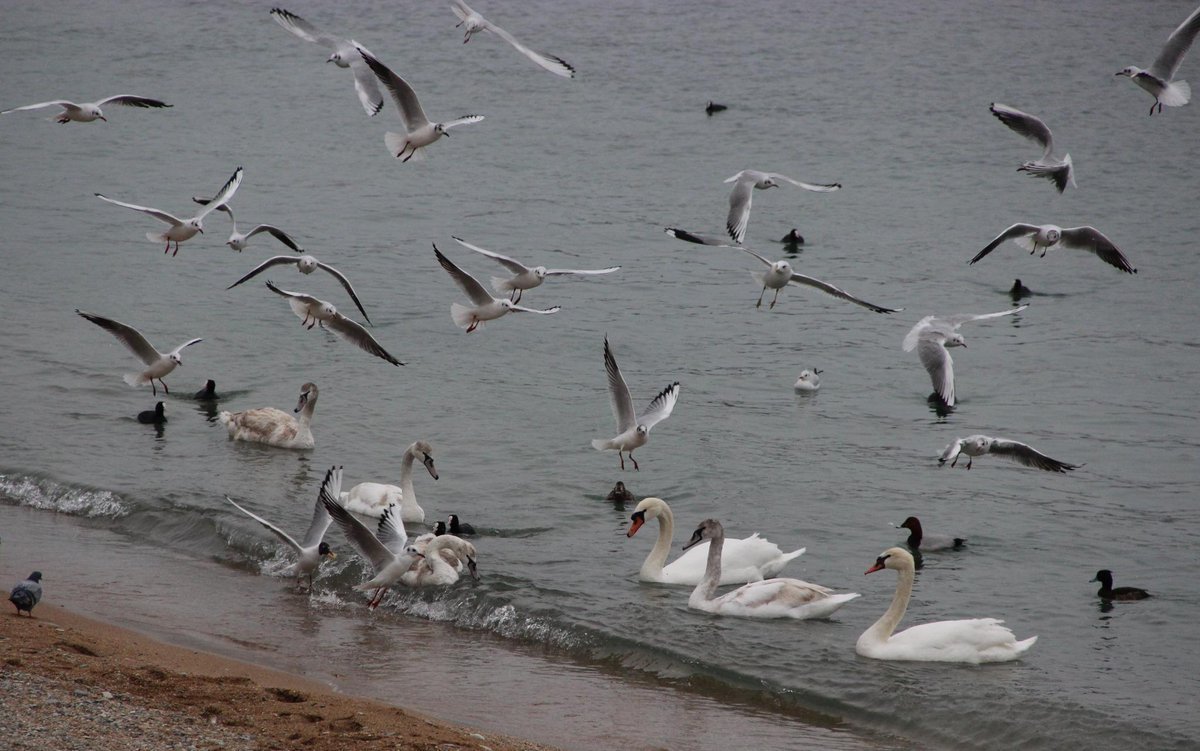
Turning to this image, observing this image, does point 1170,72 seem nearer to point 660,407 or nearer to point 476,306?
point 660,407

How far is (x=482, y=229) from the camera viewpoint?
30.3m

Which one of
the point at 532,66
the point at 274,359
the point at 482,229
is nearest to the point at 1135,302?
the point at 482,229

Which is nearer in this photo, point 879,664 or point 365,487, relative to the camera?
point 879,664

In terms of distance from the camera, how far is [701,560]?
41.1 feet

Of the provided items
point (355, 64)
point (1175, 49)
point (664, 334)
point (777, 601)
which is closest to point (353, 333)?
point (355, 64)

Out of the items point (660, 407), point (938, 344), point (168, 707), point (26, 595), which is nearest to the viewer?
point (168, 707)

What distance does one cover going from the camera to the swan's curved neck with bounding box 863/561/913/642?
1078 centimetres

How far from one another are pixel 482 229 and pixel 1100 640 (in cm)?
2062

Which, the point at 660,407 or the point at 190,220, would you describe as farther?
the point at 190,220

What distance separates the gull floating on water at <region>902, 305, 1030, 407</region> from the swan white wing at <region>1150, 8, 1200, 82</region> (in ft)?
14.1

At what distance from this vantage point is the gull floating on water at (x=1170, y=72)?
695 inches

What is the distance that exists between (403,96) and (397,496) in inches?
174

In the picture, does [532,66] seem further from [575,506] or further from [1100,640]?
[1100,640]

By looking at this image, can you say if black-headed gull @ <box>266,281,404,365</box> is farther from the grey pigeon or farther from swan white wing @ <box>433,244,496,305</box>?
the grey pigeon
